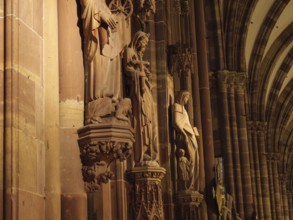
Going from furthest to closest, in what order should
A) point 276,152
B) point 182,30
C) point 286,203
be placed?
1. point 286,203
2. point 276,152
3. point 182,30

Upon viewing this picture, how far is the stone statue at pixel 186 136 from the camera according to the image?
13.8m

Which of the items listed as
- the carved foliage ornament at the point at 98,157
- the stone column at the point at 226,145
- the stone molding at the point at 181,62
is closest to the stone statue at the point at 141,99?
the carved foliage ornament at the point at 98,157

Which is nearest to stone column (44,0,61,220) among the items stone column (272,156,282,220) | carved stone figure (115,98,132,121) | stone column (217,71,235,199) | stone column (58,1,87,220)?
stone column (58,1,87,220)

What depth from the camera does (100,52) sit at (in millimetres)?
8336

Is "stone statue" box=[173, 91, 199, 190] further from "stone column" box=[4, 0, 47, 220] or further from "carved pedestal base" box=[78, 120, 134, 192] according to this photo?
"stone column" box=[4, 0, 47, 220]

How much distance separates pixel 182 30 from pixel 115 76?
7997mm

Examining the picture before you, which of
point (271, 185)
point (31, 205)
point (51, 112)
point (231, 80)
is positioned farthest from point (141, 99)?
point (271, 185)

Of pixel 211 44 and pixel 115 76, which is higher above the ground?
pixel 211 44

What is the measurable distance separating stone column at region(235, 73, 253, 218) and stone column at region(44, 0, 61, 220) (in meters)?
18.1

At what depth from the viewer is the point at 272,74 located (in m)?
36.4

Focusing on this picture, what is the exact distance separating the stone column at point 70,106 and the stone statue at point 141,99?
1397mm

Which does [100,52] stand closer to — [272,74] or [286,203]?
[272,74]

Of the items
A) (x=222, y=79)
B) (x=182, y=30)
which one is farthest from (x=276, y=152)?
(x=182, y=30)

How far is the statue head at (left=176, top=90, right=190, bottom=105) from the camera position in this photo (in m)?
14.2
